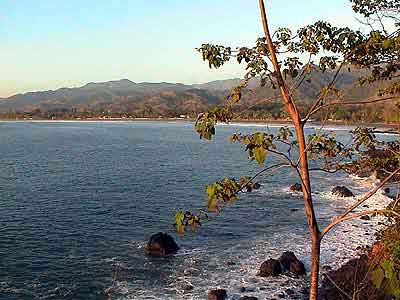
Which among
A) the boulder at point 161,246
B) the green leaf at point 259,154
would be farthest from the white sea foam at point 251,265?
the green leaf at point 259,154

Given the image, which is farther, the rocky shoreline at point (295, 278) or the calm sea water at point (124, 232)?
the calm sea water at point (124, 232)

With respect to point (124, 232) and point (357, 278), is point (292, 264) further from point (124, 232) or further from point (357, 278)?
point (124, 232)

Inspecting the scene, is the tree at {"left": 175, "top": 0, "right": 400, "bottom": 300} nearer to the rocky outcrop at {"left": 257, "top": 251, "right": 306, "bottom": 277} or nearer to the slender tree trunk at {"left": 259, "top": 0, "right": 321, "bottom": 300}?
the slender tree trunk at {"left": 259, "top": 0, "right": 321, "bottom": 300}

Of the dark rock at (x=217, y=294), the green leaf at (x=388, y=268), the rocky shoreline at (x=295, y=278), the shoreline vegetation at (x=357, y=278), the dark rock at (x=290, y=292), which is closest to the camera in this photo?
the green leaf at (x=388, y=268)

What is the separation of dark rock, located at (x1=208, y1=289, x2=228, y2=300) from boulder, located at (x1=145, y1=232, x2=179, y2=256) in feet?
25.7

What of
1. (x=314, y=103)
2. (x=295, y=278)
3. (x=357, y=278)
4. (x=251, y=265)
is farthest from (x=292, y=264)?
(x=314, y=103)

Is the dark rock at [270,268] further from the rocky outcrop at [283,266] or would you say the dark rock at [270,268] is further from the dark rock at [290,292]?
the dark rock at [290,292]

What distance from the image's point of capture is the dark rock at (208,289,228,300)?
24625 mm

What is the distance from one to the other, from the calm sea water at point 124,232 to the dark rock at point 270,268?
3.35 feet

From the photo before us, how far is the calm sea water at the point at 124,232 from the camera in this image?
27.0 meters

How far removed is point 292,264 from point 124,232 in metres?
14.9

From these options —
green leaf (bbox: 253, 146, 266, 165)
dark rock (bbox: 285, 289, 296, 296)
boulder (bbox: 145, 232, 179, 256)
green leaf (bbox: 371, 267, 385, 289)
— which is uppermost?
green leaf (bbox: 253, 146, 266, 165)

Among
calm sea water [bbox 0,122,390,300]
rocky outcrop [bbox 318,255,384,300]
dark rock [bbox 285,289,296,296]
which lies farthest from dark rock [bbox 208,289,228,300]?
rocky outcrop [bbox 318,255,384,300]

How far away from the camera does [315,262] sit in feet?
23.8
